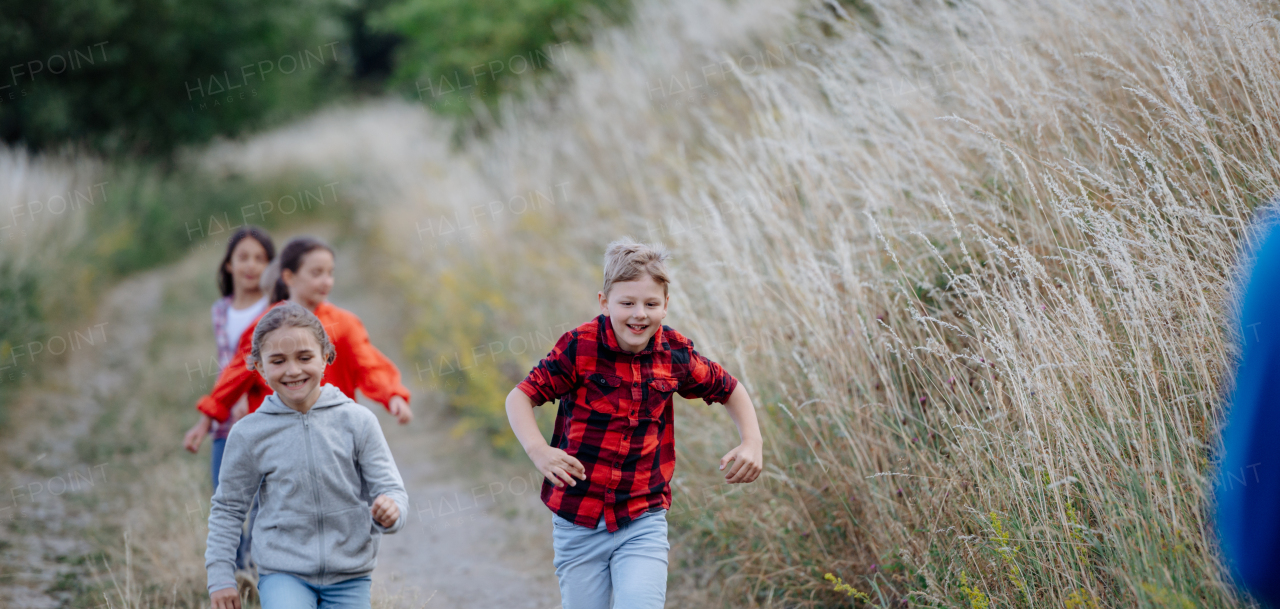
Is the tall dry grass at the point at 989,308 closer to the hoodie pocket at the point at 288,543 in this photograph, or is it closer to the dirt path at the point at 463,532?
the dirt path at the point at 463,532

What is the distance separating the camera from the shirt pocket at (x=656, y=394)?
2502 millimetres

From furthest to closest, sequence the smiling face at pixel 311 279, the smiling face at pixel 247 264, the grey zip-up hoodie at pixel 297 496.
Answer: the smiling face at pixel 247 264 → the smiling face at pixel 311 279 → the grey zip-up hoodie at pixel 297 496

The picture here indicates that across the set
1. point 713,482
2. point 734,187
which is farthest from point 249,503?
point 734,187

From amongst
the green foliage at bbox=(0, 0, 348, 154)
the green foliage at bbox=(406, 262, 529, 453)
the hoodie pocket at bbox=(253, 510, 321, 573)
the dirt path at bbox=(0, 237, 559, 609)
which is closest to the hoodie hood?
the hoodie pocket at bbox=(253, 510, 321, 573)

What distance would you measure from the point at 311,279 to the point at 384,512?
1.49 metres

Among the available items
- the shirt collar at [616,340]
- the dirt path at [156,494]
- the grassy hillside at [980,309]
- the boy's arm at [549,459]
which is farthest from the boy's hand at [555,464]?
the dirt path at [156,494]

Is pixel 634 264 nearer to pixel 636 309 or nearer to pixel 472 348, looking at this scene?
pixel 636 309

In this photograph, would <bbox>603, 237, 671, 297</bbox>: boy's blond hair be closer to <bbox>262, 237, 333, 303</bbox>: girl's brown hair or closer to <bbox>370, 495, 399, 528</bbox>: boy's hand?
<bbox>370, 495, 399, 528</bbox>: boy's hand

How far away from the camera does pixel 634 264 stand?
2.43 meters

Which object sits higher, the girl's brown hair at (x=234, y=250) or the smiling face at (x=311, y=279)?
the girl's brown hair at (x=234, y=250)

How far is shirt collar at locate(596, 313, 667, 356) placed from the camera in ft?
8.24

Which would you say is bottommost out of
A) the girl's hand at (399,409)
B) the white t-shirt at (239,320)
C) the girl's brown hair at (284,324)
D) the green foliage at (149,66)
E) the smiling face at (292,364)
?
the girl's hand at (399,409)

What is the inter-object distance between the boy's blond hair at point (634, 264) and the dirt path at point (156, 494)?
1731 millimetres

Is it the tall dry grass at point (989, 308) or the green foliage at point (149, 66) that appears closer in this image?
the tall dry grass at point (989, 308)
